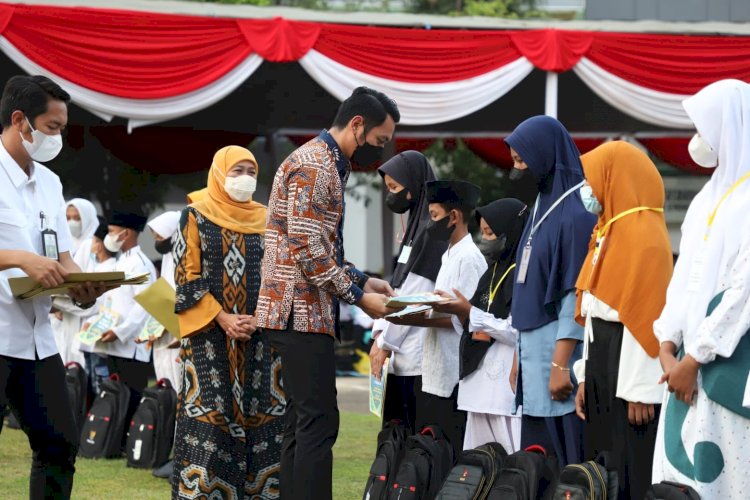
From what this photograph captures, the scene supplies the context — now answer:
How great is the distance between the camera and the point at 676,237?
22.6 metres

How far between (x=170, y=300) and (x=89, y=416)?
2873 mm

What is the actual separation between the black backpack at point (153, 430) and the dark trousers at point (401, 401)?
Answer: 2.35m

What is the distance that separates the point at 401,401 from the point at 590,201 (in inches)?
70.2

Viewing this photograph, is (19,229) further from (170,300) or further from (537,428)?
(537,428)

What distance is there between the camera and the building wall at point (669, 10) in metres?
14.2

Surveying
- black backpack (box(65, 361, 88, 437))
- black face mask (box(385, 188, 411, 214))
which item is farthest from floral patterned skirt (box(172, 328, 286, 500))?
black backpack (box(65, 361, 88, 437))

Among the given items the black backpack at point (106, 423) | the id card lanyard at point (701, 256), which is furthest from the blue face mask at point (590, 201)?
the black backpack at point (106, 423)

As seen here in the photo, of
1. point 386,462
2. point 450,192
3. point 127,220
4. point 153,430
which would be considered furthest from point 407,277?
point 127,220

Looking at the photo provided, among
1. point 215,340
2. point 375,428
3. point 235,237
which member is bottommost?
point 375,428

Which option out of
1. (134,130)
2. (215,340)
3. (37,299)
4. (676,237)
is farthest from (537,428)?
(676,237)

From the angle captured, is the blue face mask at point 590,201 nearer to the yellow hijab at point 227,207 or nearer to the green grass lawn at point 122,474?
the yellow hijab at point 227,207

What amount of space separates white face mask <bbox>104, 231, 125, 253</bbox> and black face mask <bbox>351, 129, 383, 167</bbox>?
425cm

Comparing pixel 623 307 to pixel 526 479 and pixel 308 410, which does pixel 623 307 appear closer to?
pixel 526 479

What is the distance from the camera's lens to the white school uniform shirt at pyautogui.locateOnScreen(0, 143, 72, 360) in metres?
4.20
